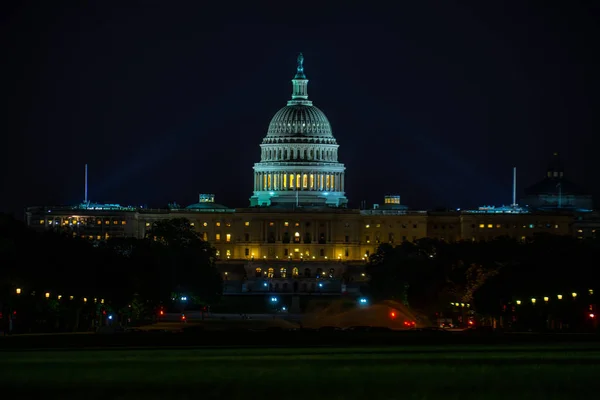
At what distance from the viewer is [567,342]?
8119 centimetres

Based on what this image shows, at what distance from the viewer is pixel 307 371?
208 feet

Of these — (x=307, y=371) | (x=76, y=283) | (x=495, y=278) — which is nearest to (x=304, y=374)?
(x=307, y=371)

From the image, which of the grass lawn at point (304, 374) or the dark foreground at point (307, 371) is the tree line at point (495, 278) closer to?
the dark foreground at point (307, 371)

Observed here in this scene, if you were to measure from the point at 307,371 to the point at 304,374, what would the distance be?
94cm

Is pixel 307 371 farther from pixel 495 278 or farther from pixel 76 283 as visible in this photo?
pixel 495 278

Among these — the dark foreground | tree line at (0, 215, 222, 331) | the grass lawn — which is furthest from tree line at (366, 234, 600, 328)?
the grass lawn

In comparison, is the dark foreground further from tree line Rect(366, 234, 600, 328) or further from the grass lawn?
tree line Rect(366, 234, 600, 328)

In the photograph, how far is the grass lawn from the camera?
2270 inches

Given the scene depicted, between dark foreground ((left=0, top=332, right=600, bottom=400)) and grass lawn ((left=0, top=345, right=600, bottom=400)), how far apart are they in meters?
0.03

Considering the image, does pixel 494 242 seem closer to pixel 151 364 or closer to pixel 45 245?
pixel 45 245

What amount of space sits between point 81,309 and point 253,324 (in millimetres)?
18234

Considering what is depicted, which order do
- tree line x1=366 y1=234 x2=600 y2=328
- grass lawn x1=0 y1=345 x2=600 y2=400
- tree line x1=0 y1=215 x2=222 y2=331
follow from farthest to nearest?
1. tree line x1=366 y1=234 x2=600 y2=328
2. tree line x1=0 y1=215 x2=222 y2=331
3. grass lawn x1=0 y1=345 x2=600 y2=400

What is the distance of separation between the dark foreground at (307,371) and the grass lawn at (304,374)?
1.3 inches

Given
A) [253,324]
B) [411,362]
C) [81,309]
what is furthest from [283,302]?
[411,362]
